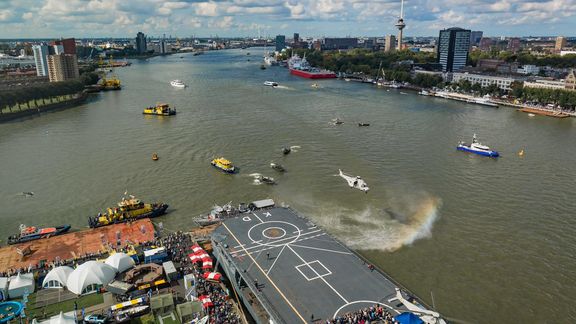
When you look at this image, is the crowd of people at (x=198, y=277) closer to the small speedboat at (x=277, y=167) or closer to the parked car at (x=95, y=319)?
the parked car at (x=95, y=319)

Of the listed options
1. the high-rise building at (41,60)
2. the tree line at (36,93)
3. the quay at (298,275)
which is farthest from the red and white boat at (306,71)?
the quay at (298,275)

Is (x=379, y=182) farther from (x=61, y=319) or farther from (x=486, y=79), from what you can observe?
(x=486, y=79)

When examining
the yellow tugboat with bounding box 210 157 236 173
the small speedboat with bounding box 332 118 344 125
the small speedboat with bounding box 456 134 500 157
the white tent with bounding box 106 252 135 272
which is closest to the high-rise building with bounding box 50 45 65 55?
the small speedboat with bounding box 332 118 344 125

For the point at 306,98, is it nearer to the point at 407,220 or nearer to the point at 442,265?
the point at 407,220

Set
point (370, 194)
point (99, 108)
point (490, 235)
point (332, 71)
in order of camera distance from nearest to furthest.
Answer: point (490, 235)
point (370, 194)
point (99, 108)
point (332, 71)

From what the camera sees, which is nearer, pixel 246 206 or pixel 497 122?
pixel 246 206

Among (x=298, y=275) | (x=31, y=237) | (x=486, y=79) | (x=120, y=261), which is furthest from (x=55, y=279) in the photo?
(x=486, y=79)

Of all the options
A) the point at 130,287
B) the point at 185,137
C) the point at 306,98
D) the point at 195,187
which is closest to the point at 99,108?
the point at 185,137
